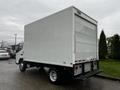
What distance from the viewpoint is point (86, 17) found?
592 cm

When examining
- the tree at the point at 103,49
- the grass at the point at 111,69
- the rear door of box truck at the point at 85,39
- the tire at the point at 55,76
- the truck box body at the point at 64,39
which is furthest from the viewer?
the tree at the point at 103,49

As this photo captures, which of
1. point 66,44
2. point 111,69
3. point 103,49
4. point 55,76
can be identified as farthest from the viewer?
point 103,49

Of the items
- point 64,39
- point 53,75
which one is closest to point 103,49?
point 53,75

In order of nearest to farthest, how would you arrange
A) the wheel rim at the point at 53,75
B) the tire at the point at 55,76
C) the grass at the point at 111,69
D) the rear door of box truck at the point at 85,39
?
the rear door of box truck at the point at 85,39 < the tire at the point at 55,76 < the wheel rim at the point at 53,75 < the grass at the point at 111,69

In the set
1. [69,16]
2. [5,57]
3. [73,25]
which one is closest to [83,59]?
[73,25]

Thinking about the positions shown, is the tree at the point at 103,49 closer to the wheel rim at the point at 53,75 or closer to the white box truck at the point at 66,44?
the white box truck at the point at 66,44

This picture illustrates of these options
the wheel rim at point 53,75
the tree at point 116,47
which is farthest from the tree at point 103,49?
the wheel rim at point 53,75

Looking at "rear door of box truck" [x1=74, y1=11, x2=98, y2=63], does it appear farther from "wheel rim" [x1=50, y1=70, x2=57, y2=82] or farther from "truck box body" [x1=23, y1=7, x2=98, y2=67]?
"wheel rim" [x1=50, y1=70, x2=57, y2=82]

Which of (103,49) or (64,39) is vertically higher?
(64,39)

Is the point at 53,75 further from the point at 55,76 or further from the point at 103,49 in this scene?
the point at 103,49

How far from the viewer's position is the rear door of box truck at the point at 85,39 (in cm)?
525

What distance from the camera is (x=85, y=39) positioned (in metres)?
5.91

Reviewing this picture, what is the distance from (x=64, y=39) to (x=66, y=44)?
260mm

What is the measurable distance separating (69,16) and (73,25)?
17.0 inches
